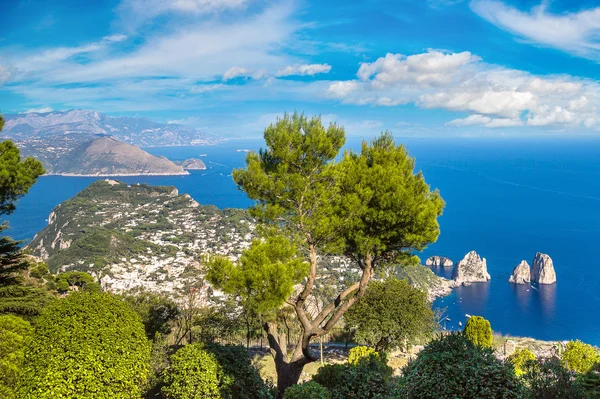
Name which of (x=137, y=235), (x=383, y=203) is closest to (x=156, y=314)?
(x=383, y=203)

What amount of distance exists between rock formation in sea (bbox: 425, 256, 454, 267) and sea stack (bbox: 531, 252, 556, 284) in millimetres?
15949

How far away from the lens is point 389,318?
14367 millimetres

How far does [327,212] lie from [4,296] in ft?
28.9

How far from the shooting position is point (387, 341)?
14797mm

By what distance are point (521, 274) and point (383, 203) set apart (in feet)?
247

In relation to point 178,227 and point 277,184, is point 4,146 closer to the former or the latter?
point 277,184

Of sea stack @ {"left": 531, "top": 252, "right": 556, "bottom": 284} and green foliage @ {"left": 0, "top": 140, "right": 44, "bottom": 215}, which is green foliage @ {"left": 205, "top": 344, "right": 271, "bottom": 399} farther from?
sea stack @ {"left": 531, "top": 252, "right": 556, "bottom": 284}

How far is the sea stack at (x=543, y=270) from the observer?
6750 cm

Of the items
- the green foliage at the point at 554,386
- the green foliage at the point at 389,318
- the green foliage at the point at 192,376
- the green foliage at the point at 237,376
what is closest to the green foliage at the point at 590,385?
the green foliage at the point at 554,386

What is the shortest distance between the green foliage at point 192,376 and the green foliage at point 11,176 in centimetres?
665

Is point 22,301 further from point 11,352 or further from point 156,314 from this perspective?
point 156,314

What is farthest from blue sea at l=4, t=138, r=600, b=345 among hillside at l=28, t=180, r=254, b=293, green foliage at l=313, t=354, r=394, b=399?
green foliage at l=313, t=354, r=394, b=399

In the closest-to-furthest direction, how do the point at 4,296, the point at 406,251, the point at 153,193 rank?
the point at 406,251
the point at 4,296
the point at 153,193

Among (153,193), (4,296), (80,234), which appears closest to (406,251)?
(4,296)
